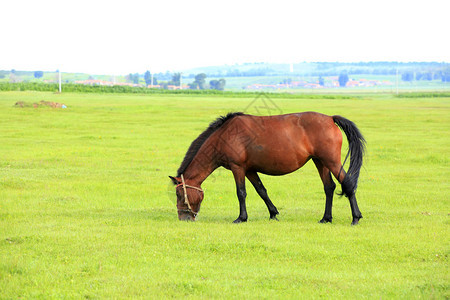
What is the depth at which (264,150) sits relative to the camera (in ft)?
35.2

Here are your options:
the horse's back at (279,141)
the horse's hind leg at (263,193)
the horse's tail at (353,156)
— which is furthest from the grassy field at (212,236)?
the horse's back at (279,141)

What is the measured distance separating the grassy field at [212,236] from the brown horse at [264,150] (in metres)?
0.49

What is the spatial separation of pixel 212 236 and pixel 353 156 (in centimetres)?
336

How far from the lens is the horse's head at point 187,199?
10.7 metres

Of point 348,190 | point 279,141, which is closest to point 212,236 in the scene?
point 279,141

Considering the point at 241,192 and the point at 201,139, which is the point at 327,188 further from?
the point at 201,139

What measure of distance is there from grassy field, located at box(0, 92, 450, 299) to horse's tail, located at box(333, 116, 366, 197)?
77 cm

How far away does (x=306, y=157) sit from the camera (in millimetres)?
10750

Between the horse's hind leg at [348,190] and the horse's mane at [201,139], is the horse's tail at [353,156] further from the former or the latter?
the horse's mane at [201,139]

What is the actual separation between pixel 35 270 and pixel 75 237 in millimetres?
1803

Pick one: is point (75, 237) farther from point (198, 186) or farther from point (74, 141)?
point (74, 141)

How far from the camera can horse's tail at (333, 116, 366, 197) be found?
34.6 ft

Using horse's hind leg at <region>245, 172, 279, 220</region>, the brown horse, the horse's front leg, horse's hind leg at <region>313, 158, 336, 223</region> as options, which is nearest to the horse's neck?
the brown horse

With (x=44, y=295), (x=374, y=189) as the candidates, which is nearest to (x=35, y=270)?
(x=44, y=295)
